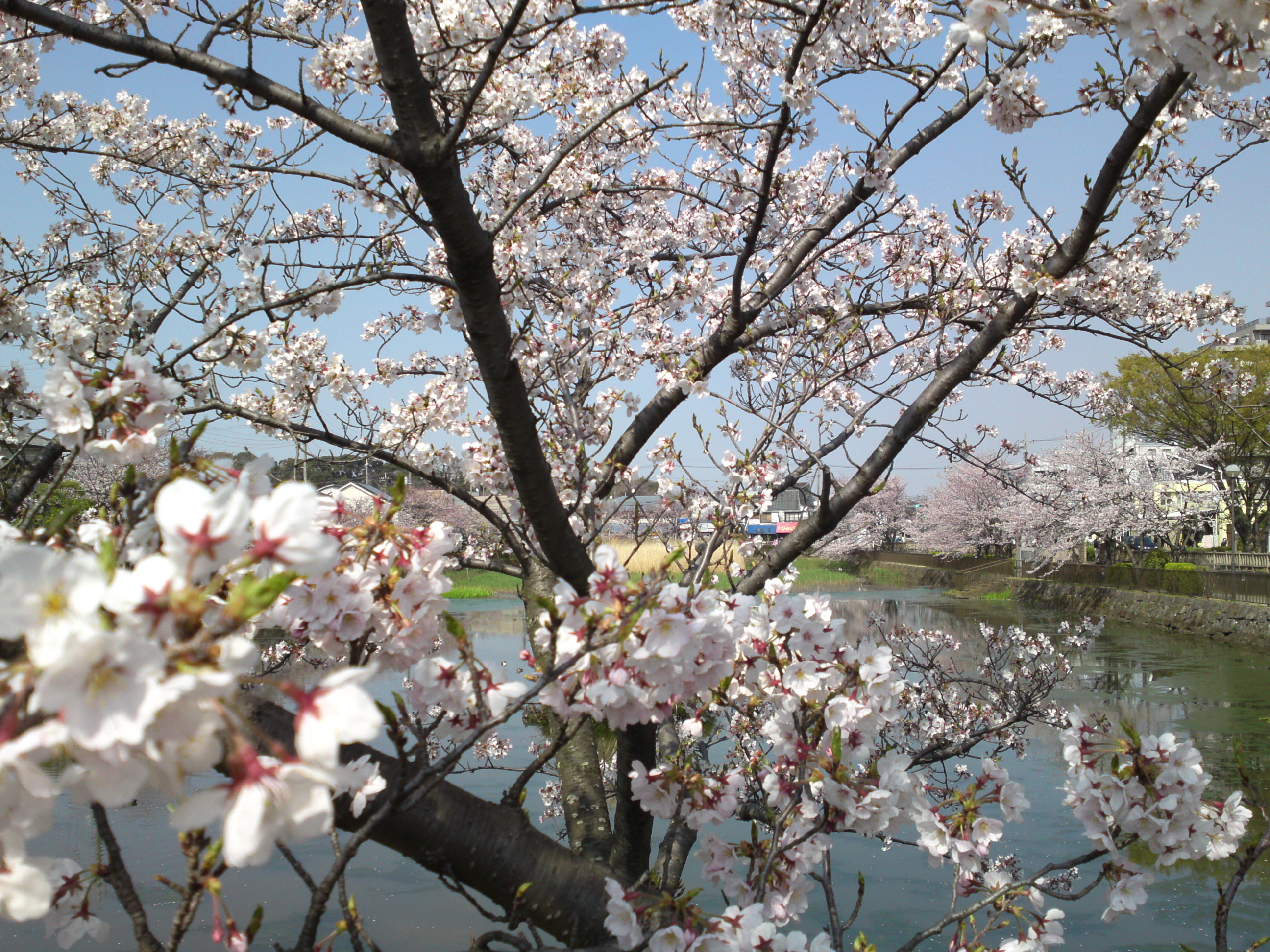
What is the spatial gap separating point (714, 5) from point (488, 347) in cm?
253

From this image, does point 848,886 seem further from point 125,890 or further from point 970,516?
point 970,516

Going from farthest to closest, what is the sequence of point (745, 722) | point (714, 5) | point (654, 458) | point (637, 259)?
point (637, 259) < point (654, 458) < point (714, 5) < point (745, 722)

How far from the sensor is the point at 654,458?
373 centimetres

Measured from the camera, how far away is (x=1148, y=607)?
56.2 ft

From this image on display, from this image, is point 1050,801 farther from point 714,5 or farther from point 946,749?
point 714,5

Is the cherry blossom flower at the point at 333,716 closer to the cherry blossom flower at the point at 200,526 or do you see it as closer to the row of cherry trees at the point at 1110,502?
the cherry blossom flower at the point at 200,526

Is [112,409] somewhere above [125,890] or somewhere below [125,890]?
above

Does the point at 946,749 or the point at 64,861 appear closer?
the point at 64,861

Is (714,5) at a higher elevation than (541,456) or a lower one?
higher

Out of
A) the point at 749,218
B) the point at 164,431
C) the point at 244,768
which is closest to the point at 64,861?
the point at 164,431

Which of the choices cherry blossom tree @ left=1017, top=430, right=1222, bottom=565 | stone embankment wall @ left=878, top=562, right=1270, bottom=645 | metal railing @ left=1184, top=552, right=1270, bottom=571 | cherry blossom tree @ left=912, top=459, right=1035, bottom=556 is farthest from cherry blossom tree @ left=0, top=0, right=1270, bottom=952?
cherry blossom tree @ left=912, top=459, right=1035, bottom=556

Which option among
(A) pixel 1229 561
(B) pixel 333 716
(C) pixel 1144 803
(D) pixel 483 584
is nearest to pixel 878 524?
(A) pixel 1229 561

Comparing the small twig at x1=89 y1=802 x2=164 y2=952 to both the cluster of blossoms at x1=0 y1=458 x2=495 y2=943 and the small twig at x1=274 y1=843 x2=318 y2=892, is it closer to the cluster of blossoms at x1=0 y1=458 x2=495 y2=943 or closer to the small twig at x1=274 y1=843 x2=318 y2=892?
the small twig at x1=274 y1=843 x2=318 y2=892

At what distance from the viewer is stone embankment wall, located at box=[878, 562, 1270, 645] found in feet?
46.4
